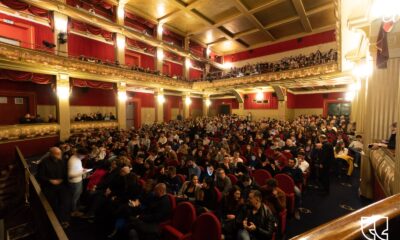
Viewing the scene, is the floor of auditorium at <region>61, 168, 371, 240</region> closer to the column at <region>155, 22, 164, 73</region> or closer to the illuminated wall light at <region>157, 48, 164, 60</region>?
the column at <region>155, 22, 164, 73</region>

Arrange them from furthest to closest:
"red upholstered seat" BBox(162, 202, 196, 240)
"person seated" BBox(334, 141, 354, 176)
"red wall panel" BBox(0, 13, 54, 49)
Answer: "red wall panel" BBox(0, 13, 54, 49), "person seated" BBox(334, 141, 354, 176), "red upholstered seat" BBox(162, 202, 196, 240)

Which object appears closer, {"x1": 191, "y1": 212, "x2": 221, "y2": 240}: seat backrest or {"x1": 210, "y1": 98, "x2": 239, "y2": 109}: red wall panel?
{"x1": 191, "y1": 212, "x2": 221, "y2": 240}: seat backrest

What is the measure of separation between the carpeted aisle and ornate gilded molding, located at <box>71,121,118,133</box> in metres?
10.1

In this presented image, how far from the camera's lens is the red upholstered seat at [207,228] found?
7.64 feet

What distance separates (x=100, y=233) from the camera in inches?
136

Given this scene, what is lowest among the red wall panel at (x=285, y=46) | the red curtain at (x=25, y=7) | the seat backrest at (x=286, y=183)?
the seat backrest at (x=286, y=183)

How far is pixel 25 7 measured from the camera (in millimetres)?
8375

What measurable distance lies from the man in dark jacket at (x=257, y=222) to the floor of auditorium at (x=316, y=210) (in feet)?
3.57

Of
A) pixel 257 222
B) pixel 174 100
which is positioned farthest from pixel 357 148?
pixel 174 100

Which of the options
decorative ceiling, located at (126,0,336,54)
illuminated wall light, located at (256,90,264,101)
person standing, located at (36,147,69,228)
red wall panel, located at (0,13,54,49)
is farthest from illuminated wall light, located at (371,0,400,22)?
illuminated wall light, located at (256,90,264,101)

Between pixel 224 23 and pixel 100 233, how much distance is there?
16258 mm

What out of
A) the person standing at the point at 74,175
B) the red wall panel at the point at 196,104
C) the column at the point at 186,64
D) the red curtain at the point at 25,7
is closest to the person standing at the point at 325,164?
the person standing at the point at 74,175

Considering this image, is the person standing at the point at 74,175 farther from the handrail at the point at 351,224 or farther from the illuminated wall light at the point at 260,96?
the illuminated wall light at the point at 260,96

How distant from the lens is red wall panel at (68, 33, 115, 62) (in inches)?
438
